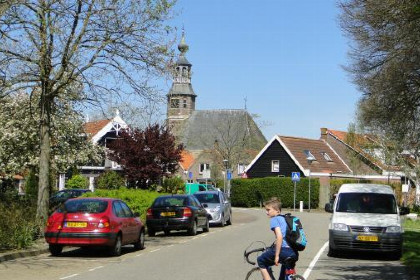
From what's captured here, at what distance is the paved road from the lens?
42.7ft

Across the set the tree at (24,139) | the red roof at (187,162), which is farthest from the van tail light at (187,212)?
the red roof at (187,162)

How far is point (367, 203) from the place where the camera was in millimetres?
18328

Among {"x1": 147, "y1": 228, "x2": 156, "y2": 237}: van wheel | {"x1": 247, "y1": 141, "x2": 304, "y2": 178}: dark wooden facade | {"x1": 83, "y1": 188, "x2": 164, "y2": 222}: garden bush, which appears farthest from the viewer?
{"x1": 247, "y1": 141, "x2": 304, "y2": 178}: dark wooden facade

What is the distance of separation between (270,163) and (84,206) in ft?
161

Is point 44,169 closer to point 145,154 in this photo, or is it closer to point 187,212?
point 187,212

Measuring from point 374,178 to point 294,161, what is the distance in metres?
10.7

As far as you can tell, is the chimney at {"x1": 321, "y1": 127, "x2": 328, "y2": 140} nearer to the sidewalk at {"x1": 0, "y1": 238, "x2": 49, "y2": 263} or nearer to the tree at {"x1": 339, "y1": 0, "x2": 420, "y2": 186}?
the tree at {"x1": 339, "y1": 0, "x2": 420, "y2": 186}

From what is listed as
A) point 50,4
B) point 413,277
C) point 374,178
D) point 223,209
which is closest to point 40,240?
point 50,4

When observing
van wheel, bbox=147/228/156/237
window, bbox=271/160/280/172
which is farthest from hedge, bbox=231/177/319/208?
van wheel, bbox=147/228/156/237

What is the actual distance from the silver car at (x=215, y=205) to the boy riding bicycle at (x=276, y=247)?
2055cm

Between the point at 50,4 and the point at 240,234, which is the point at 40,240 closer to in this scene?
the point at 50,4

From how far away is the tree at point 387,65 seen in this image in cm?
1489

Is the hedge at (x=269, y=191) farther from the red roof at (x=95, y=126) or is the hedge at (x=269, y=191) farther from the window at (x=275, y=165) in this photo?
the red roof at (x=95, y=126)

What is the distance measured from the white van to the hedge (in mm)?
35954
